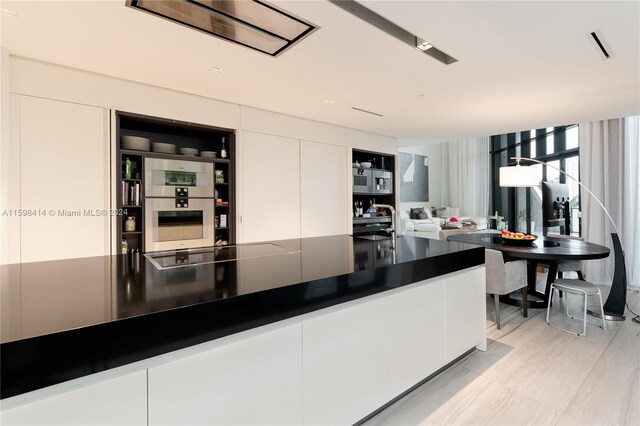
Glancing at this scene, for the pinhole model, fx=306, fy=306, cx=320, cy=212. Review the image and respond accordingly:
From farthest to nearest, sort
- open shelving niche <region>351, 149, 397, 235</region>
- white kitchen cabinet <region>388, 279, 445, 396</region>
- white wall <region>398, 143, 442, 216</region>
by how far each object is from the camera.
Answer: white wall <region>398, 143, 442, 216</region> < open shelving niche <region>351, 149, 397, 235</region> < white kitchen cabinet <region>388, 279, 445, 396</region>

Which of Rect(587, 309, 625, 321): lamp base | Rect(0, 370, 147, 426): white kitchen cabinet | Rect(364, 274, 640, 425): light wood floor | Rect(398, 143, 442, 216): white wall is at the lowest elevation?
Rect(364, 274, 640, 425): light wood floor

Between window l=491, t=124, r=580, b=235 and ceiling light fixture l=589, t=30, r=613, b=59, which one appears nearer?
ceiling light fixture l=589, t=30, r=613, b=59

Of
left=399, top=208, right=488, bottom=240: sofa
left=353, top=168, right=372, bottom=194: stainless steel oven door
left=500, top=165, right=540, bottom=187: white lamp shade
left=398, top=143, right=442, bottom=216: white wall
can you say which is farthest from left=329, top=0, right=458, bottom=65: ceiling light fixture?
left=398, top=143, right=442, bottom=216: white wall

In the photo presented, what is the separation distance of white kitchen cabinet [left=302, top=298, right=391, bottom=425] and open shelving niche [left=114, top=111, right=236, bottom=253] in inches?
94.4

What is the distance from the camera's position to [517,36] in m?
2.05

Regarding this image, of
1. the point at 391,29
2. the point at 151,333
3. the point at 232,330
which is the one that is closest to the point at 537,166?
the point at 391,29

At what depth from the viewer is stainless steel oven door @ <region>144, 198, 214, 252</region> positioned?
3.10 m

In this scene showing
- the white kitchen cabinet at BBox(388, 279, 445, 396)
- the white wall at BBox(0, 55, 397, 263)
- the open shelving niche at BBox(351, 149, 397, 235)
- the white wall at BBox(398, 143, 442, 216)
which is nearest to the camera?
the white kitchen cabinet at BBox(388, 279, 445, 396)

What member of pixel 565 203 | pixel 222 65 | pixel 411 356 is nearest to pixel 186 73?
pixel 222 65

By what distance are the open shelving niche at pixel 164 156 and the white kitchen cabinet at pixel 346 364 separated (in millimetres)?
2397

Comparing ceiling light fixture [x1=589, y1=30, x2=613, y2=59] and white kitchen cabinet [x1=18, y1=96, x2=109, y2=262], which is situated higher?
ceiling light fixture [x1=589, y1=30, x2=613, y2=59]

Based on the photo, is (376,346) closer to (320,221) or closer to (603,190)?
(320,221)

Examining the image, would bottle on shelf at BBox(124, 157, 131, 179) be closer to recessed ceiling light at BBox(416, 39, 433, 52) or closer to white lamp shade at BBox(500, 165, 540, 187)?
recessed ceiling light at BBox(416, 39, 433, 52)

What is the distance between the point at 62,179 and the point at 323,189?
9.32 ft
